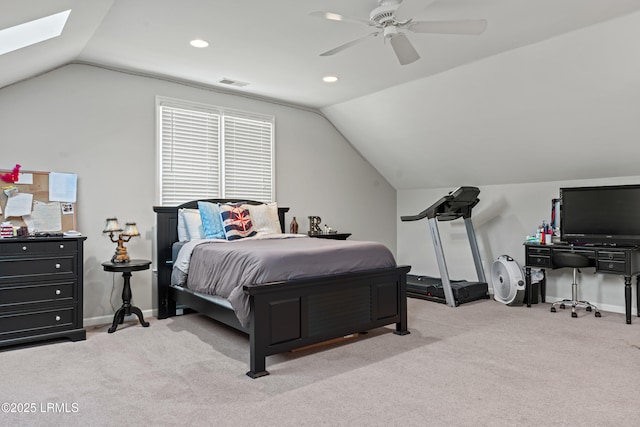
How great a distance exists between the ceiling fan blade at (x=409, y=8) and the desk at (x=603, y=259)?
10.6 ft

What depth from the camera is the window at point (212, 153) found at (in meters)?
4.97

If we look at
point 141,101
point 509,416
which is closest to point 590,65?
point 509,416

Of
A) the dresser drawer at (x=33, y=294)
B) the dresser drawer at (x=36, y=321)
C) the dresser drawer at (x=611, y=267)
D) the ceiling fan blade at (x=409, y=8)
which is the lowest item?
the dresser drawer at (x=36, y=321)

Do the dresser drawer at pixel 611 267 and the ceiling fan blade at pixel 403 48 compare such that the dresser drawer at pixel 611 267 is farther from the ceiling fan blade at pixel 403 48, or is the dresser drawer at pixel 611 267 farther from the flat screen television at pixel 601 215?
the ceiling fan blade at pixel 403 48

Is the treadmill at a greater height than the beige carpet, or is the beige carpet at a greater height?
the treadmill

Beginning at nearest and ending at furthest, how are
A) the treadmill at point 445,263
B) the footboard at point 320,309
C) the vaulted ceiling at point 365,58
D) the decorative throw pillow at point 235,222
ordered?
the footboard at point 320,309
the vaulted ceiling at point 365,58
the decorative throw pillow at point 235,222
the treadmill at point 445,263

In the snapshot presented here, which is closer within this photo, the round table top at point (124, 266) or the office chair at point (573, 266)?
the round table top at point (124, 266)

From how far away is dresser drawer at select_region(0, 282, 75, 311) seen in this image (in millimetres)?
3477

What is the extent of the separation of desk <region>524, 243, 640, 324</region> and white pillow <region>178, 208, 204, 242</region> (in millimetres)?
3803

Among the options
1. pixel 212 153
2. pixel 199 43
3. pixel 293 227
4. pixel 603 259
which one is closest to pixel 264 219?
pixel 293 227

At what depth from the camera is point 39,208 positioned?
4.06 meters

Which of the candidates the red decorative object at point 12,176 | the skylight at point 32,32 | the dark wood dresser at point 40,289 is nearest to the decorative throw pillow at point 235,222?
the dark wood dresser at point 40,289

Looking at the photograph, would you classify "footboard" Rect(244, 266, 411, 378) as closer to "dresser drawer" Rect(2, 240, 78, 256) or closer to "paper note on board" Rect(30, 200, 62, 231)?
"dresser drawer" Rect(2, 240, 78, 256)

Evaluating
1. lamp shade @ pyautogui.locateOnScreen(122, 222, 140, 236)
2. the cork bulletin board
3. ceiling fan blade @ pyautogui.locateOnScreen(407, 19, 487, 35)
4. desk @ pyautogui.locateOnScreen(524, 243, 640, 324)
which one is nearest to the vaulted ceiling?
ceiling fan blade @ pyautogui.locateOnScreen(407, 19, 487, 35)
